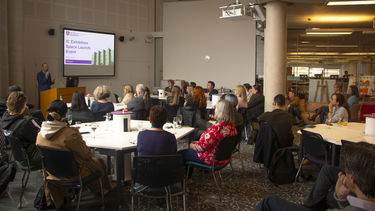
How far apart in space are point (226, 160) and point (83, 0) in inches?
395

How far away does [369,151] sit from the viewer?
6.55ft

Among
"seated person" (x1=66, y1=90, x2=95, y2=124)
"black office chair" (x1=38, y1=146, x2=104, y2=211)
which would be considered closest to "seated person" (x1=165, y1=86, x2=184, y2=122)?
"seated person" (x1=66, y1=90, x2=95, y2=124)

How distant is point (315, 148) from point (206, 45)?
950 cm

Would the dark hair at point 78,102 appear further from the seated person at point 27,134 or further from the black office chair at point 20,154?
the black office chair at point 20,154

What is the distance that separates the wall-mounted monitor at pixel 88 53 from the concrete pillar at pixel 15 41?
1.65m

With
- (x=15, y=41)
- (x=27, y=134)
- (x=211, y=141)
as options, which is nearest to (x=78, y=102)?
(x=27, y=134)

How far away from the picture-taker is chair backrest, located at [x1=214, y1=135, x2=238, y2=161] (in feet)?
13.3

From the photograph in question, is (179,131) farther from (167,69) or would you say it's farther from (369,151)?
(167,69)

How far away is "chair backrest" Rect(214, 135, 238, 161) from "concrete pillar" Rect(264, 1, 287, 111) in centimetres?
566

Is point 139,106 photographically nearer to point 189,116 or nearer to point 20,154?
point 189,116

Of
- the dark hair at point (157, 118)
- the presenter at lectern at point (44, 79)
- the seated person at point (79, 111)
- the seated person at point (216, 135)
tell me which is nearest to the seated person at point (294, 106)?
the seated person at point (216, 135)

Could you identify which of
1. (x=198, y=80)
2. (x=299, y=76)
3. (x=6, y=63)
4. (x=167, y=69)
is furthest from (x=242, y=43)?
(x=6, y=63)

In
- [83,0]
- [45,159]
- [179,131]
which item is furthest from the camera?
[83,0]

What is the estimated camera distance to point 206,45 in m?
13.6
